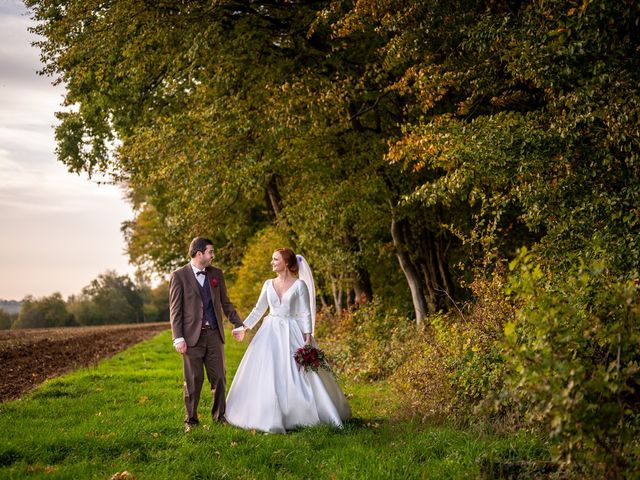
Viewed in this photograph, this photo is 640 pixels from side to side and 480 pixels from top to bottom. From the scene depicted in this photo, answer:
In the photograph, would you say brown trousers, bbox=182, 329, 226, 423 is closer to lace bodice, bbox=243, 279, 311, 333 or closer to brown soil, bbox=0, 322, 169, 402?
lace bodice, bbox=243, 279, 311, 333

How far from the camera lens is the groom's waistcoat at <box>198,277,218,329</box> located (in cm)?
836

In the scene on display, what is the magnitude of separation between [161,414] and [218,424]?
3.85 feet

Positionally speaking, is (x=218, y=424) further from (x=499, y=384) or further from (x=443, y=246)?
(x=443, y=246)

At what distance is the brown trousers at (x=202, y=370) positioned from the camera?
317 inches

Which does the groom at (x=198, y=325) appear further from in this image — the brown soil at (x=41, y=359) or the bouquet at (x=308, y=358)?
the brown soil at (x=41, y=359)

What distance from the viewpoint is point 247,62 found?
1546 cm

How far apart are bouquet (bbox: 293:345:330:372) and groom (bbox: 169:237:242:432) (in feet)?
3.40

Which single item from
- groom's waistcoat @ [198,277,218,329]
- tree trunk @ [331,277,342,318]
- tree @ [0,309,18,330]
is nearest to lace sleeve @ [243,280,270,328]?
groom's waistcoat @ [198,277,218,329]

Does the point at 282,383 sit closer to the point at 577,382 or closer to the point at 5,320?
the point at 577,382

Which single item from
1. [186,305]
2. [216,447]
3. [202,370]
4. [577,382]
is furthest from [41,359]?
[577,382]

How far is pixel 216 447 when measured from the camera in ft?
22.7

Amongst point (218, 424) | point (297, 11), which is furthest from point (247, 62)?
point (218, 424)

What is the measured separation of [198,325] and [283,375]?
1.30 metres

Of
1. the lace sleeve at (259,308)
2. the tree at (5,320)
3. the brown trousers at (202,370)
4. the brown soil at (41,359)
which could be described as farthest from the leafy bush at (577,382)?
the tree at (5,320)
